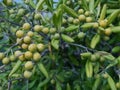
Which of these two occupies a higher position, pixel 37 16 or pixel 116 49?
pixel 37 16

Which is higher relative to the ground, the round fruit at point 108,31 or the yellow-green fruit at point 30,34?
the yellow-green fruit at point 30,34

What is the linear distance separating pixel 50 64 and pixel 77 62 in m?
0.10

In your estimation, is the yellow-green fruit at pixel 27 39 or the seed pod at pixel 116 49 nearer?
the yellow-green fruit at pixel 27 39

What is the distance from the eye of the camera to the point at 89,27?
44.3 inches

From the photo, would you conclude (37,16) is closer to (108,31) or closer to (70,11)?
(70,11)

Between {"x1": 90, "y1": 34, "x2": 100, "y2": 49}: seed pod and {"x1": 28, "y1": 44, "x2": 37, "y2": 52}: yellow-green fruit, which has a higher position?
{"x1": 28, "y1": 44, "x2": 37, "y2": 52}: yellow-green fruit

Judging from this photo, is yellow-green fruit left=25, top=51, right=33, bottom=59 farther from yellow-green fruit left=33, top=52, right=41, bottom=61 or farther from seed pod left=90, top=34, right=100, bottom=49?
seed pod left=90, top=34, right=100, bottom=49

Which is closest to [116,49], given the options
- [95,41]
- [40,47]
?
[95,41]

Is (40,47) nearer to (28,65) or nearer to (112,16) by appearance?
(28,65)

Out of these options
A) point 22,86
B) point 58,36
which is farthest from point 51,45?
point 22,86

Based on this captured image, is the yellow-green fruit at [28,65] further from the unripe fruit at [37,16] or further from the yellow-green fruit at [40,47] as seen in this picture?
the unripe fruit at [37,16]

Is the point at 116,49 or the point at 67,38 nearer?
the point at 67,38

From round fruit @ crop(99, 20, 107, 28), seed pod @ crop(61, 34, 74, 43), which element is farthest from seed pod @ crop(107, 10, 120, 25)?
seed pod @ crop(61, 34, 74, 43)

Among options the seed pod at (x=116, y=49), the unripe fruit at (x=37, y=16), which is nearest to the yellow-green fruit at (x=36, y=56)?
the unripe fruit at (x=37, y=16)
